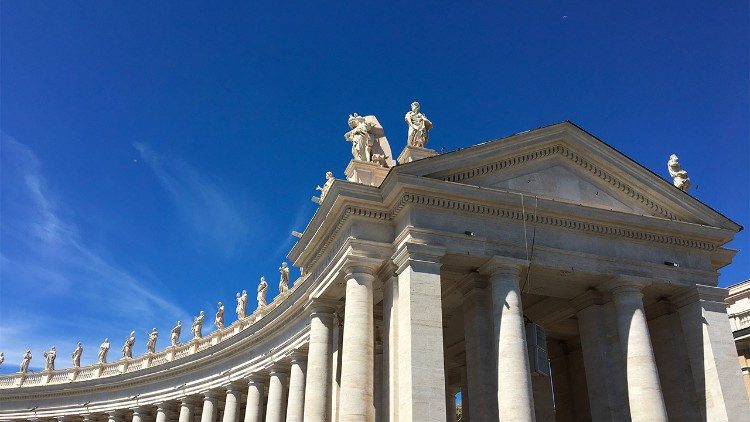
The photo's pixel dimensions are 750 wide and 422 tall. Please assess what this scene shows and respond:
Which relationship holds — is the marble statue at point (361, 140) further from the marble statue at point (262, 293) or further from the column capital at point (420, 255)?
the marble statue at point (262, 293)

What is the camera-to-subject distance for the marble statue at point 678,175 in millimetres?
34875

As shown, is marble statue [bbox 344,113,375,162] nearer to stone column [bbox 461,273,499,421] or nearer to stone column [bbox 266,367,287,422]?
stone column [bbox 461,273,499,421]

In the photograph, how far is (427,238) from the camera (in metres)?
27.2

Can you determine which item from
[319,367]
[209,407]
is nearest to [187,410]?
[209,407]

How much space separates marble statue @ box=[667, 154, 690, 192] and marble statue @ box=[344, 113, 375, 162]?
54.2 feet

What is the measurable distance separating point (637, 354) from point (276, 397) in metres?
24.7

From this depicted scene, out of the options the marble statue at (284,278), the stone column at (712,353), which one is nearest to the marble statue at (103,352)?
the marble statue at (284,278)

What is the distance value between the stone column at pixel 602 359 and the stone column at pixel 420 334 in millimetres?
9291

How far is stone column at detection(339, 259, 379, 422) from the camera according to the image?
1026 inches

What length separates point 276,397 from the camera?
43.9 meters

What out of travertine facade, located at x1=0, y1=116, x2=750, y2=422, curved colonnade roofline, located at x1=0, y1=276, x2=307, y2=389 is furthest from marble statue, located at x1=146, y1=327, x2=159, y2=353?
travertine facade, located at x1=0, y1=116, x2=750, y2=422

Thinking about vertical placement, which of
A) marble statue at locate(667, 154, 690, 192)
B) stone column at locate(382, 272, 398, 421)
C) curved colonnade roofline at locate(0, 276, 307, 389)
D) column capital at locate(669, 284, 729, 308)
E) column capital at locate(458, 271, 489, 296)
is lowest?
stone column at locate(382, 272, 398, 421)

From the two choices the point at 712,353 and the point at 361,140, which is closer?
the point at 712,353

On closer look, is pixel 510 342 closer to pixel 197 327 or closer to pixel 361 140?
pixel 361 140
